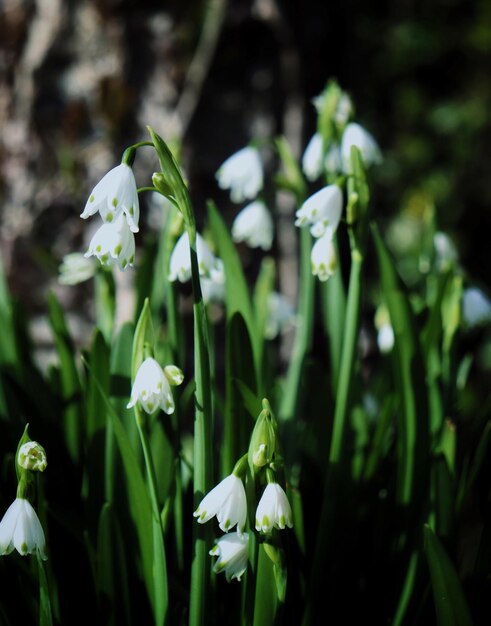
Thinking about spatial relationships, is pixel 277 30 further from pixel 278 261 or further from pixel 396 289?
pixel 396 289

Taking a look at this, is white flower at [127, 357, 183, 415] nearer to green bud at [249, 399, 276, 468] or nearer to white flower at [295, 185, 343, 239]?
green bud at [249, 399, 276, 468]

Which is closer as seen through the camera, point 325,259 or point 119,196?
point 119,196

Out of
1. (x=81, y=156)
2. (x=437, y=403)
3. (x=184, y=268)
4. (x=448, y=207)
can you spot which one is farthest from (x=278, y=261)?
(x=448, y=207)

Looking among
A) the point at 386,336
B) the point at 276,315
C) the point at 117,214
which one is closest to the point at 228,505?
→ the point at 117,214

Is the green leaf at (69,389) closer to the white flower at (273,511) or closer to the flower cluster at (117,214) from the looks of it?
the flower cluster at (117,214)

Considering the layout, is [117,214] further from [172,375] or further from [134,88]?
[134,88]

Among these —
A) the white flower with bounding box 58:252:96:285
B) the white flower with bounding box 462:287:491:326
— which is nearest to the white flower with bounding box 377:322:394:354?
the white flower with bounding box 462:287:491:326
